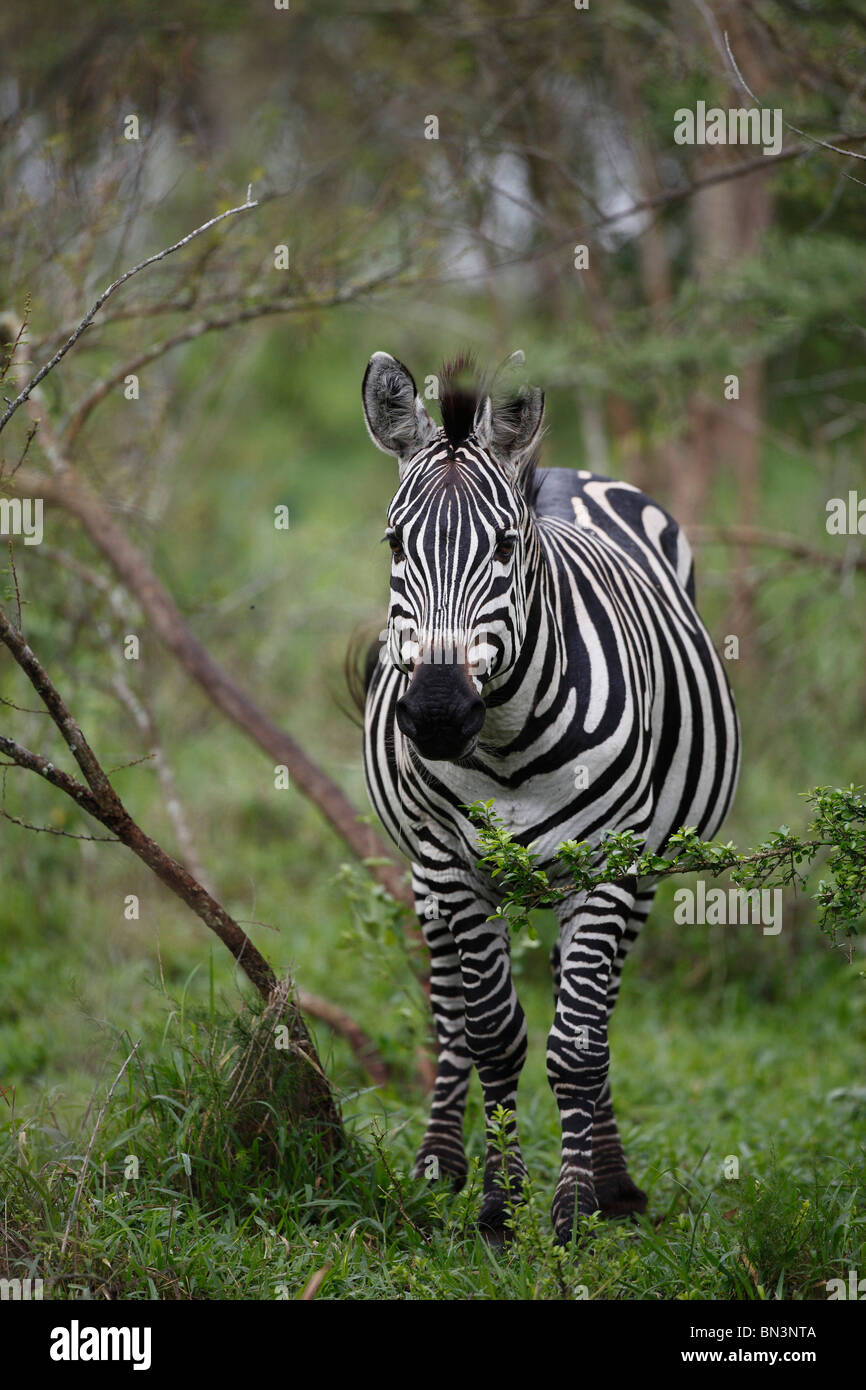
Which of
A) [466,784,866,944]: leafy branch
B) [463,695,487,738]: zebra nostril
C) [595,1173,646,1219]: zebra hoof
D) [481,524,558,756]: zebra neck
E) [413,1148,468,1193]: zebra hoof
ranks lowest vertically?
[595,1173,646,1219]: zebra hoof

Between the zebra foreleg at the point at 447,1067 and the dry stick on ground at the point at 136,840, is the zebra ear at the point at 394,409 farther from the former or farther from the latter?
the zebra foreleg at the point at 447,1067

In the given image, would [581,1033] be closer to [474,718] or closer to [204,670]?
[474,718]

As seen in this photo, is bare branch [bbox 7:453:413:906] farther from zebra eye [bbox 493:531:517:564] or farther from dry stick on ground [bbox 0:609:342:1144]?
zebra eye [bbox 493:531:517:564]

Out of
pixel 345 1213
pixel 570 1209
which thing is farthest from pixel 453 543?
pixel 345 1213

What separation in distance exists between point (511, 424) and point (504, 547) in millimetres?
439

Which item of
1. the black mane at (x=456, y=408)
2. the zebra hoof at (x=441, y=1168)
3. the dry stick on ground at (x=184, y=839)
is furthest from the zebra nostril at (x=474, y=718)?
the dry stick on ground at (x=184, y=839)

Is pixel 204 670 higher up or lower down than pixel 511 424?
A: lower down

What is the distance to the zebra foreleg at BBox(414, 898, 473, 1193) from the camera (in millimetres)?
4637

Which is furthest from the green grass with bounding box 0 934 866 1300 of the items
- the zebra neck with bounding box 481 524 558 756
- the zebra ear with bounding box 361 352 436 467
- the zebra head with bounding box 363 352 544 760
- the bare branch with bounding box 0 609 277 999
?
the zebra ear with bounding box 361 352 436 467

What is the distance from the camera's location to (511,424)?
3.83 meters

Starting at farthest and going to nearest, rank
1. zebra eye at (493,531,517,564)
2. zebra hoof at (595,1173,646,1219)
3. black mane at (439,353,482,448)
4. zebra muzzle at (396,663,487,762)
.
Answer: zebra hoof at (595,1173,646,1219), black mane at (439,353,482,448), zebra eye at (493,531,517,564), zebra muzzle at (396,663,487,762)

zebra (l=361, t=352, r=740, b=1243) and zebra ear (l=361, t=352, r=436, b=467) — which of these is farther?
zebra ear (l=361, t=352, r=436, b=467)

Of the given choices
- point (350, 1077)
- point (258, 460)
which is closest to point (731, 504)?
point (258, 460)
